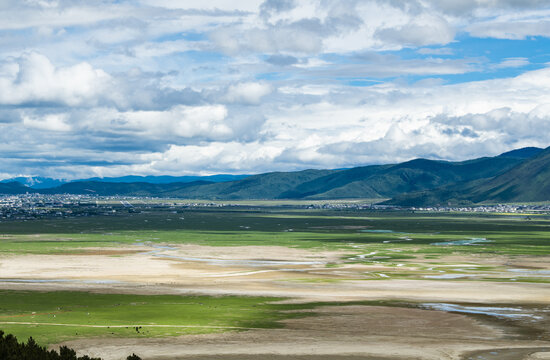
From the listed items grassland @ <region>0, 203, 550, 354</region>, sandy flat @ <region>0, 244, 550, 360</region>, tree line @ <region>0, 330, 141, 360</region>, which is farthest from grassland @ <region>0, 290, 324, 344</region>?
tree line @ <region>0, 330, 141, 360</region>

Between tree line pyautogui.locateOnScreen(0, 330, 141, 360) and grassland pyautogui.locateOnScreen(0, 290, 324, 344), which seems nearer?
tree line pyautogui.locateOnScreen(0, 330, 141, 360)

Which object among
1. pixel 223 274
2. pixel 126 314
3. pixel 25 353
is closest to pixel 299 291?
pixel 223 274

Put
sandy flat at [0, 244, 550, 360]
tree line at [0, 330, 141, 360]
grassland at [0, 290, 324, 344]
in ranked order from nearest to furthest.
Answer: tree line at [0, 330, 141, 360] < sandy flat at [0, 244, 550, 360] < grassland at [0, 290, 324, 344]

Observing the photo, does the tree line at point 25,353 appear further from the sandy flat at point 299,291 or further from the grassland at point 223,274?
the grassland at point 223,274

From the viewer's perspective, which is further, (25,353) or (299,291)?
(299,291)

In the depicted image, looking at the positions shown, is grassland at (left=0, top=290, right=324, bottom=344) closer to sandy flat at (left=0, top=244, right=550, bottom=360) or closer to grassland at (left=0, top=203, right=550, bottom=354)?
grassland at (left=0, top=203, right=550, bottom=354)

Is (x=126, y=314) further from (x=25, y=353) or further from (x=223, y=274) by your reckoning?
(x=223, y=274)

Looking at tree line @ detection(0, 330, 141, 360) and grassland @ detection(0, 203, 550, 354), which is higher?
tree line @ detection(0, 330, 141, 360)

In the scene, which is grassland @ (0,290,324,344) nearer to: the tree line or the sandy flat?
the sandy flat

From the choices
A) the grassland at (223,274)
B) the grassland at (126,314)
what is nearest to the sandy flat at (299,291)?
the grassland at (223,274)

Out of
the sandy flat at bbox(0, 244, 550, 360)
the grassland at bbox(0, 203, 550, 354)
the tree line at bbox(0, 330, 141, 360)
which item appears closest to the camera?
the tree line at bbox(0, 330, 141, 360)

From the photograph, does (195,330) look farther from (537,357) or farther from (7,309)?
(537,357)

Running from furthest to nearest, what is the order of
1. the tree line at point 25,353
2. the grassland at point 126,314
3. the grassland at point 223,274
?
1. the grassland at point 223,274
2. the grassland at point 126,314
3. the tree line at point 25,353
